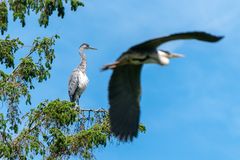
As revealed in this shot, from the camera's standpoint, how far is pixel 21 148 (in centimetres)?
1816

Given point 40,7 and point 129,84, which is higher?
point 40,7

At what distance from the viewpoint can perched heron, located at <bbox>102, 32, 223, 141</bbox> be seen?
9.97m

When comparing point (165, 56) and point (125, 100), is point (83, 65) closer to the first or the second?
point (125, 100)

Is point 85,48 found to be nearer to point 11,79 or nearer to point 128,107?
point 11,79

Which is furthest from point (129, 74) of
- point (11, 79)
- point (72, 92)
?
point (72, 92)

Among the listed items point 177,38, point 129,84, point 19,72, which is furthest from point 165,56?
point 19,72

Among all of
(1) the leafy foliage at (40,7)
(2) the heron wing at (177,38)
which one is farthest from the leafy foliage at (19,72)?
(2) the heron wing at (177,38)

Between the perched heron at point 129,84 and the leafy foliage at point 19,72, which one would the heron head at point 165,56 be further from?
the leafy foliage at point 19,72

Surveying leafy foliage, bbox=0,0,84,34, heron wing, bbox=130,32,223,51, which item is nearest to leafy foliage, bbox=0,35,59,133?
leafy foliage, bbox=0,0,84,34

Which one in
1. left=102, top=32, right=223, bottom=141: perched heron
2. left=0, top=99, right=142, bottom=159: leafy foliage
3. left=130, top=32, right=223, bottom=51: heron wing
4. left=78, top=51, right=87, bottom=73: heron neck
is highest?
left=78, top=51, right=87, bottom=73: heron neck

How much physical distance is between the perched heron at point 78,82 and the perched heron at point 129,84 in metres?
9.99

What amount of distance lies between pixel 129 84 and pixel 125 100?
Answer: 249mm

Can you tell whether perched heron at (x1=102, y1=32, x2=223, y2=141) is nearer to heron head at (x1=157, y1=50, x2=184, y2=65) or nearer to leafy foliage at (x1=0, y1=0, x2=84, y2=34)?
heron head at (x1=157, y1=50, x2=184, y2=65)

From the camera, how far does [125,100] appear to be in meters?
11.0
